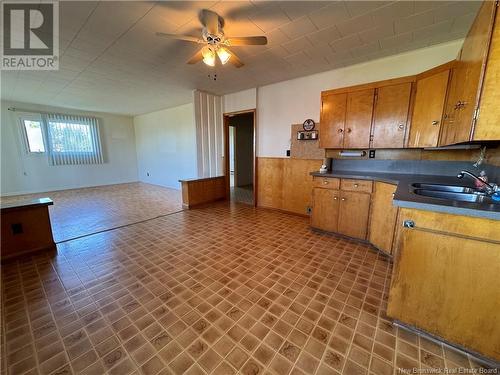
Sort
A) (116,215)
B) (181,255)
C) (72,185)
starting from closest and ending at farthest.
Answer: (181,255) → (116,215) → (72,185)

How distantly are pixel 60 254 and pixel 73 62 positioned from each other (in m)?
2.83

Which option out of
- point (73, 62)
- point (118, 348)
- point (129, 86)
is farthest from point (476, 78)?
point (129, 86)

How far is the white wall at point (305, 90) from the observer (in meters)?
2.62

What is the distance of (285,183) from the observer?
4023 mm

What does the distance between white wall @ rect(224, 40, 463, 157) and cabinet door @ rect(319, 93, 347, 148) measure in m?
0.45

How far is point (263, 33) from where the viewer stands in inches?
90.4

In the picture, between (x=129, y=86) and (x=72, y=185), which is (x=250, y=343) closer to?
(x=129, y=86)

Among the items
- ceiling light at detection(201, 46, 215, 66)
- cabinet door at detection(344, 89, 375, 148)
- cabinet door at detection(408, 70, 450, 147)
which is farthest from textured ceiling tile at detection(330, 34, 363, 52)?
ceiling light at detection(201, 46, 215, 66)

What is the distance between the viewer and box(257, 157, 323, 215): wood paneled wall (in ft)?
12.3

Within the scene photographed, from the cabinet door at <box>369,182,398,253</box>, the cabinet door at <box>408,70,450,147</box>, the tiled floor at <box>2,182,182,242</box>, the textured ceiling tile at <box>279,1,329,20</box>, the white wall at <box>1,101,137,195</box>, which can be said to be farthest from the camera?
the white wall at <box>1,101,137,195</box>

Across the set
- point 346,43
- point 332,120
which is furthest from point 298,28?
point 332,120

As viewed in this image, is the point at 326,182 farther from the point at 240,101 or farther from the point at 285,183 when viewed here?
the point at 240,101

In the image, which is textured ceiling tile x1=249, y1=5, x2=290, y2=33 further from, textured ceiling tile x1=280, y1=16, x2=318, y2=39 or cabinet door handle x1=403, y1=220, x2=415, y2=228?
cabinet door handle x1=403, y1=220, x2=415, y2=228

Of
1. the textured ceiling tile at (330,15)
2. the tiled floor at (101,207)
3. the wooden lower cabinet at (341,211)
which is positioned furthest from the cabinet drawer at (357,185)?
the tiled floor at (101,207)
